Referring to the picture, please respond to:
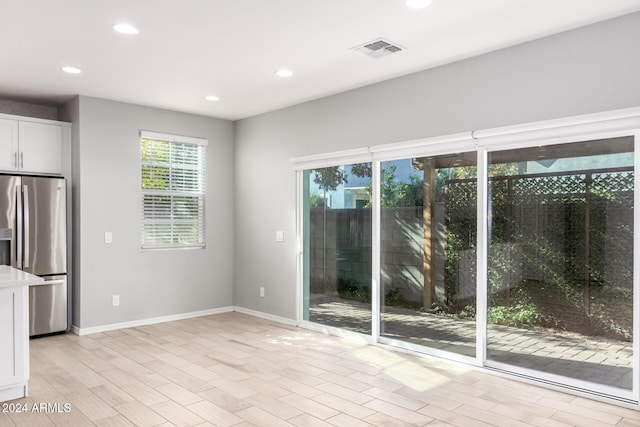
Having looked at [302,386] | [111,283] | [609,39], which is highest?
[609,39]

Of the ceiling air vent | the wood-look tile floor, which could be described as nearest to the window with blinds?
the wood-look tile floor

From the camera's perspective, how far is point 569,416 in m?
2.94

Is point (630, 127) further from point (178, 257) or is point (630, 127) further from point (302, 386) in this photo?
point (178, 257)

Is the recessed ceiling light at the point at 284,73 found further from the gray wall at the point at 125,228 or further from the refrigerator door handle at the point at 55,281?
the refrigerator door handle at the point at 55,281

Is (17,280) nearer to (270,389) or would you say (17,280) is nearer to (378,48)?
(270,389)

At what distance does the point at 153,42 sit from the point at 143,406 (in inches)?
104

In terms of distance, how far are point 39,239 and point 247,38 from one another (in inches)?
126

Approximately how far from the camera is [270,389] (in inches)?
135

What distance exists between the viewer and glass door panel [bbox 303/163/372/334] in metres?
4.82

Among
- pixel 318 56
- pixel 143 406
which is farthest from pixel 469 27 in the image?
pixel 143 406

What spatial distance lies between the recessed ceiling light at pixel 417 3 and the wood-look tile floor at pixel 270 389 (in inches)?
103

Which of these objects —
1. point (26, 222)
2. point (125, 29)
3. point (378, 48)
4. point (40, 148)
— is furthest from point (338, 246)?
point (40, 148)

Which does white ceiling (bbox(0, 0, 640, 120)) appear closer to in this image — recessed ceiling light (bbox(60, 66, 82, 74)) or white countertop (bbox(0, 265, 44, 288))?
recessed ceiling light (bbox(60, 66, 82, 74))

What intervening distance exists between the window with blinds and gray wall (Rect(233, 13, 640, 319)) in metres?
0.58
